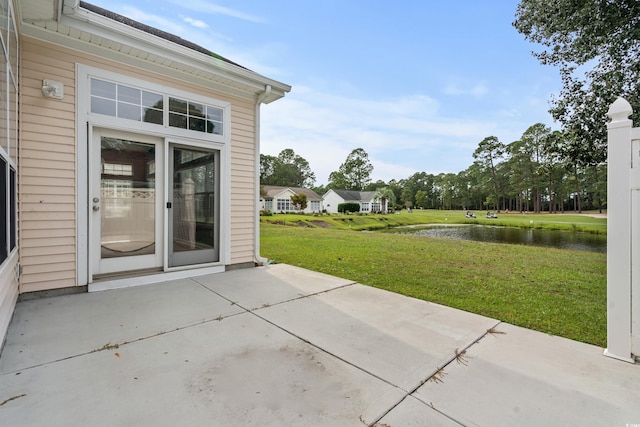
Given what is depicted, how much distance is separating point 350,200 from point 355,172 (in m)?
12.8

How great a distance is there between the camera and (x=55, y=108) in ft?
10.5

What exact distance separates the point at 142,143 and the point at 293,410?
382 centimetres

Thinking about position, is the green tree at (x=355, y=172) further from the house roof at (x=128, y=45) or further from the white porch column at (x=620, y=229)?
the white porch column at (x=620, y=229)

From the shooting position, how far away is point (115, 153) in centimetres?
370

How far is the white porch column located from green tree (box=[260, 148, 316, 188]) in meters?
46.2

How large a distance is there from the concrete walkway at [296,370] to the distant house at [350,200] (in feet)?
125

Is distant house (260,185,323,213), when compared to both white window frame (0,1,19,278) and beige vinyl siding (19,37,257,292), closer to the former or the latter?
beige vinyl siding (19,37,257,292)

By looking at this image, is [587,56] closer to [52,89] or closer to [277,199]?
[52,89]

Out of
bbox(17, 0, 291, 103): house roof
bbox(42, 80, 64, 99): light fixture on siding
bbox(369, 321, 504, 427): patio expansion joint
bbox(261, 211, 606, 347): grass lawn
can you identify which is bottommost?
bbox(261, 211, 606, 347): grass lawn

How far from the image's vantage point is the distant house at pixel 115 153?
9.77 ft

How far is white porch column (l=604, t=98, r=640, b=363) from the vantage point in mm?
1941

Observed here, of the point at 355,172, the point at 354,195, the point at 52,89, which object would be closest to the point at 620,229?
the point at 52,89

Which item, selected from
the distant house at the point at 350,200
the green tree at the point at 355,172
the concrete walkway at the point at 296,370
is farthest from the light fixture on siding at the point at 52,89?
the green tree at the point at 355,172

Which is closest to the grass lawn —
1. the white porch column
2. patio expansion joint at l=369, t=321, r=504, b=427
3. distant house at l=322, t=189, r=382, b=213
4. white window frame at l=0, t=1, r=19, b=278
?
the white porch column
